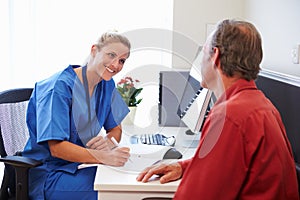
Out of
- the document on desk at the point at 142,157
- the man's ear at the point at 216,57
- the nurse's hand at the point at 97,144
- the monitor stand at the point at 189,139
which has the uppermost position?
the man's ear at the point at 216,57

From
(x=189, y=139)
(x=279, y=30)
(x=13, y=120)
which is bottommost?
(x=189, y=139)

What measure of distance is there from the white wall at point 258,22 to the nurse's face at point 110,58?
73 cm

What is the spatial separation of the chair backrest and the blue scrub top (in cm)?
9

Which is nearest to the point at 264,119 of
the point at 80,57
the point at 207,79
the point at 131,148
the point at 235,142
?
the point at 235,142

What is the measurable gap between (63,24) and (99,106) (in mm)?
1157

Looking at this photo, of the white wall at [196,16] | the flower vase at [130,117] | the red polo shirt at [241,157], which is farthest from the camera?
the white wall at [196,16]

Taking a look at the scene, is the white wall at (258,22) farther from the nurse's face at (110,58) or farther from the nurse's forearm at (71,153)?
the nurse's forearm at (71,153)

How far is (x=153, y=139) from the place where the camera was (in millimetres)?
1985

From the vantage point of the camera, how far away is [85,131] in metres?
1.85

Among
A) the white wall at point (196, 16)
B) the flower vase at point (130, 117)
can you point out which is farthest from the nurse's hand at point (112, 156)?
the white wall at point (196, 16)

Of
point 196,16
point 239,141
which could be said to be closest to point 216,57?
point 239,141

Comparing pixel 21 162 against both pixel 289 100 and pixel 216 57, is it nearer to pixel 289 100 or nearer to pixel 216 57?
pixel 216 57

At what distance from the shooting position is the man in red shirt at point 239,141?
1.02 metres

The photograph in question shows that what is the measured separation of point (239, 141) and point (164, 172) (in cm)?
43
